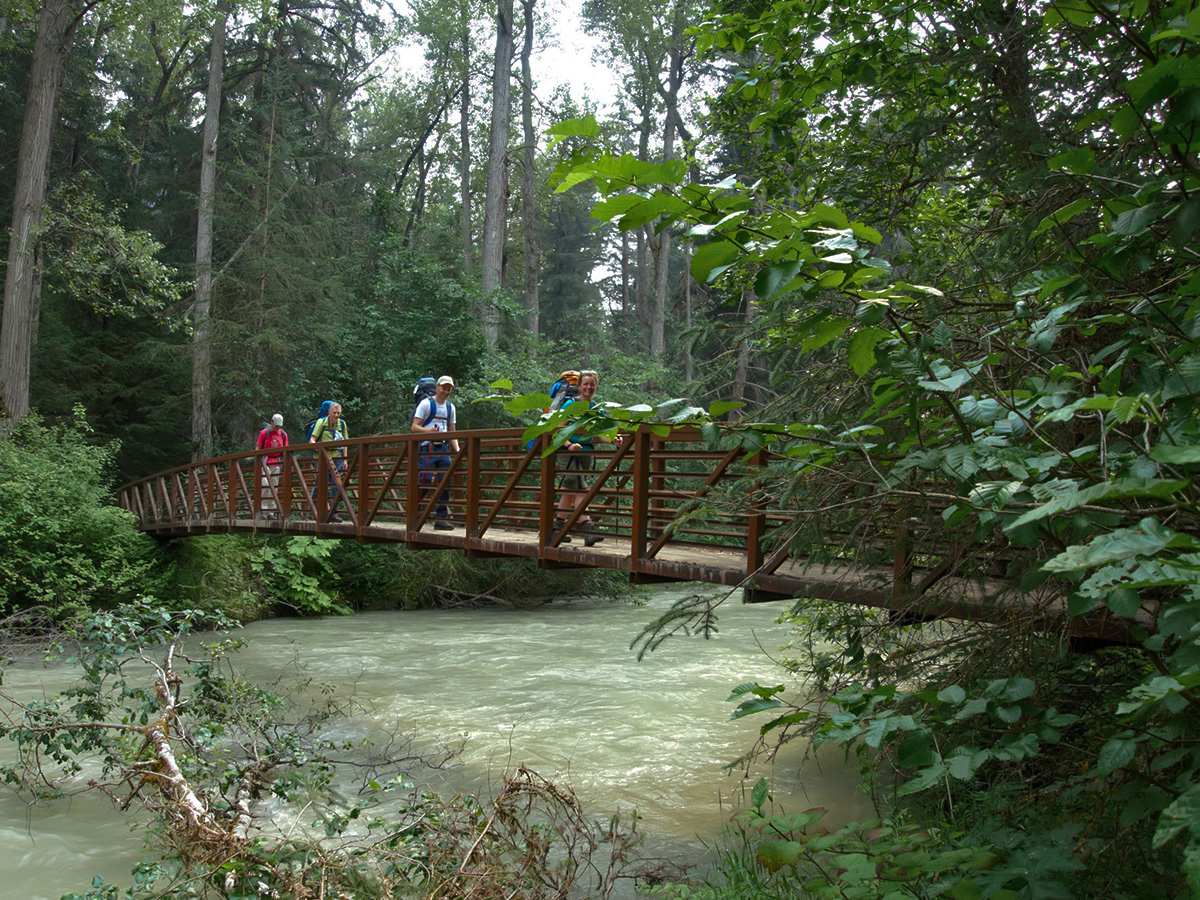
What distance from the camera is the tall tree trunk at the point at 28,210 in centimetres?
1503

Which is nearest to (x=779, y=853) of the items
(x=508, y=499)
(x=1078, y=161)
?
(x=1078, y=161)

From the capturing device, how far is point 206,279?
2009cm

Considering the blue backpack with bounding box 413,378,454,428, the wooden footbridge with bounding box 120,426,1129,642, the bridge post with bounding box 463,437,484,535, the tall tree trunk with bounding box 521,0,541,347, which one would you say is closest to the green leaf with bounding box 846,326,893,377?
the wooden footbridge with bounding box 120,426,1129,642

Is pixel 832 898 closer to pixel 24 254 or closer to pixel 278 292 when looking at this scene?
pixel 24 254

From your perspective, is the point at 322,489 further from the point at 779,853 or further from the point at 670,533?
the point at 779,853

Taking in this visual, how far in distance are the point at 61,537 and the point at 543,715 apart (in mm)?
7999

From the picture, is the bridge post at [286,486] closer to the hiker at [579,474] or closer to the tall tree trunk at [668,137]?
the hiker at [579,474]

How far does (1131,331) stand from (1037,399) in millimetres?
386

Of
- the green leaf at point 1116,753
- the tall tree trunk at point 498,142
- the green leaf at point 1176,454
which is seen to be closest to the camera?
the green leaf at point 1176,454

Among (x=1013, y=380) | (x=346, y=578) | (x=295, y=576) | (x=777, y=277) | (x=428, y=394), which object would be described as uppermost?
(x=428, y=394)

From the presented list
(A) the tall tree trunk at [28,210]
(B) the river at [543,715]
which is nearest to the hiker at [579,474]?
(B) the river at [543,715]

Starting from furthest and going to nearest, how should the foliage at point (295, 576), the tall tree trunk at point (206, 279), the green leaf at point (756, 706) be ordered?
the tall tree trunk at point (206, 279)
the foliage at point (295, 576)
the green leaf at point (756, 706)

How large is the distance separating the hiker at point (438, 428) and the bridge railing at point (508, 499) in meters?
0.10

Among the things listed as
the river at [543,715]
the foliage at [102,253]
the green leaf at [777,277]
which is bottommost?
the river at [543,715]
